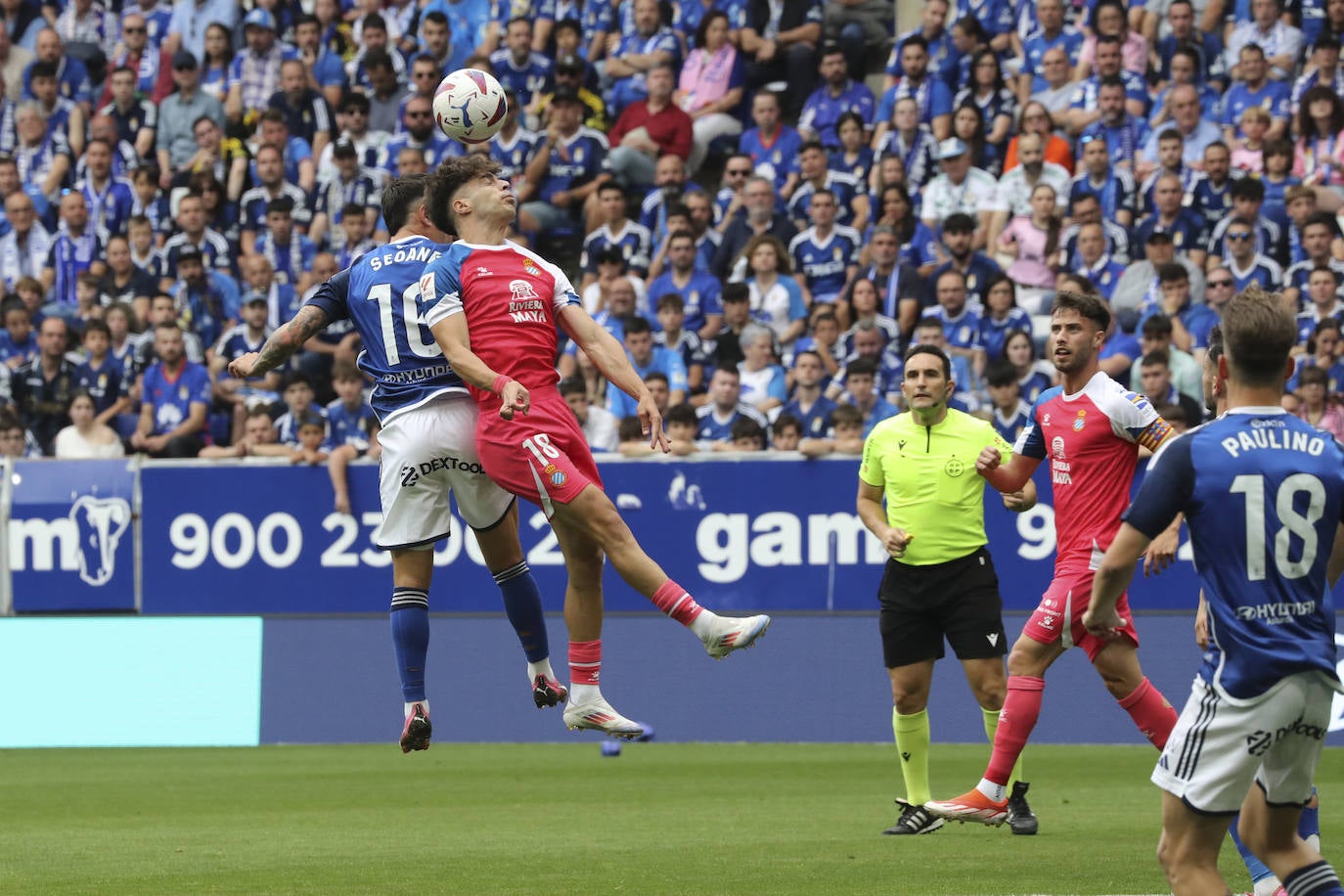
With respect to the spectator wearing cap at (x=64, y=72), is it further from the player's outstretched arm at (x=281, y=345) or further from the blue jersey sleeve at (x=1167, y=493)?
the blue jersey sleeve at (x=1167, y=493)

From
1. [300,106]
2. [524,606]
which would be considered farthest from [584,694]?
[300,106]

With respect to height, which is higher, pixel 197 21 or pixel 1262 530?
pixel 197 21

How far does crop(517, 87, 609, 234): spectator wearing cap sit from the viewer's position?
1941cm

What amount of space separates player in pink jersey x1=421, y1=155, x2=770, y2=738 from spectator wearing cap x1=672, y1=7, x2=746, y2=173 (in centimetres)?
1113

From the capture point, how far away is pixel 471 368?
814cm

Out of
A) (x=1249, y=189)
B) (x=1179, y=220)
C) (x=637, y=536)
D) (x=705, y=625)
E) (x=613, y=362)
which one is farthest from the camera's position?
(x=1179, y=220)

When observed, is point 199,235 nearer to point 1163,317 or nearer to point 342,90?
point 342,90

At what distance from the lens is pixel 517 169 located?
19562 mm

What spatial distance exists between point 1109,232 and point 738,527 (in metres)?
4.33

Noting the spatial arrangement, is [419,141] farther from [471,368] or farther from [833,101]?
[471,368]

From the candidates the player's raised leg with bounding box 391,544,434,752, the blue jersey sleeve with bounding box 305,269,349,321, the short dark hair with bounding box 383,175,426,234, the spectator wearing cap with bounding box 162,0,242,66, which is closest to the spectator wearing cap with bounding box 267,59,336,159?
the spectator wearing cap with bounding box 162,0,242,66

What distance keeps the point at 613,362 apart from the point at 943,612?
2.94 m

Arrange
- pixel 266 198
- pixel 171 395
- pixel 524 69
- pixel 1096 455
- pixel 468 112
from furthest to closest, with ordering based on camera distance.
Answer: pixel 524 69, pixel 266 198, pixel 171 395, pixel 1096 455, pixel 468 112

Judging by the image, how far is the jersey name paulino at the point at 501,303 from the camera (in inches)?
331
